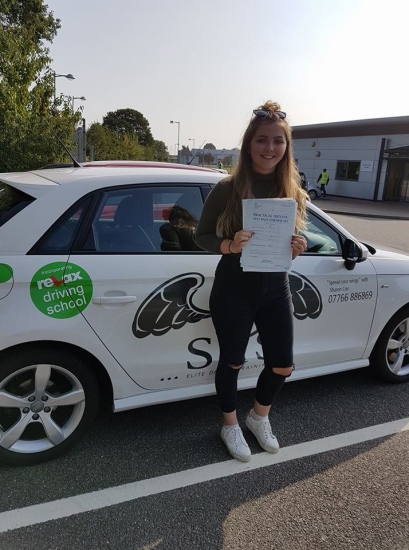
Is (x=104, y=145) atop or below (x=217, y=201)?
atop

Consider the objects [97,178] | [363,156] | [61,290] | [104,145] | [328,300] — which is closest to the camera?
[61,290]

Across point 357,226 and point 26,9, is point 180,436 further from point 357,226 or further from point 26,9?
point 26,9

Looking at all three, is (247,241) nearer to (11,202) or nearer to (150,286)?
(150,286)

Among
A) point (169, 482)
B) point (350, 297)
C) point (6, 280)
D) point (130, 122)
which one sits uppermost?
point (130, 122)

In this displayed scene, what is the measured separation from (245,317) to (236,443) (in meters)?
0.82

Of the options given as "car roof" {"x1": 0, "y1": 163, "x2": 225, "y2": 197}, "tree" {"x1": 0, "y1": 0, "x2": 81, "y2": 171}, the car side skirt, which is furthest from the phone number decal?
"tree" {"x1": 0, "y1": 0, "x2": 81, "y2": 171}

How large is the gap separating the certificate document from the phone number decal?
0.98m

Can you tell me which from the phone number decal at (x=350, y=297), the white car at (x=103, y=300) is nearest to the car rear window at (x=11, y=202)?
the white car at (x=103, y=300)

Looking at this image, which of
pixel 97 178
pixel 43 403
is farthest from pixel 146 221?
pixel 43 403

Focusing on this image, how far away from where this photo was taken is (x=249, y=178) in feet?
7.70

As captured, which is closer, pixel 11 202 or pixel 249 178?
pixel 249 178

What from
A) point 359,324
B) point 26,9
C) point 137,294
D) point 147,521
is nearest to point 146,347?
point 137,294

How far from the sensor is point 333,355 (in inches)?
127

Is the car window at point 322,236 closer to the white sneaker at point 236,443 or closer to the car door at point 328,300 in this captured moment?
the car door at point 328,300
